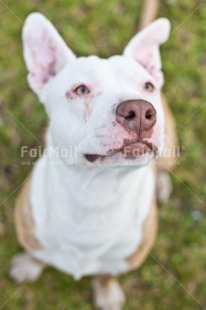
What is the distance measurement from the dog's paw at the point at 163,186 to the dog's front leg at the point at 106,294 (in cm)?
82

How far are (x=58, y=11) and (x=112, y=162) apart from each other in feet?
9.29

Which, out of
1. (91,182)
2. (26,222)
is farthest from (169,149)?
(91,182)

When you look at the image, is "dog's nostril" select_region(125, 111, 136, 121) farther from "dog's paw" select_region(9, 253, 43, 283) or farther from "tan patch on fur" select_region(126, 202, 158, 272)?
"dog's paw" select_region(9, 253, 43, 283)

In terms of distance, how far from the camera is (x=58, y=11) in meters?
4.46

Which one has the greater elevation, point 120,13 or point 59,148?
point 59,148

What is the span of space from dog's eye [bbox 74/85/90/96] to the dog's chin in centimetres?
33

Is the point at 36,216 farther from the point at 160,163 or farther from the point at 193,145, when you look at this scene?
the point at 193,145

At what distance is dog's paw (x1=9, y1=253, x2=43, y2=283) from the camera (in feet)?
11.9

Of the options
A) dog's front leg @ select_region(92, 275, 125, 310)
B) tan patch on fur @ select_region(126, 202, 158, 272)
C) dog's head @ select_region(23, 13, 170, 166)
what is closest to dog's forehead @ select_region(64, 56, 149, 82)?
dog's head @ select_region(23, 13, 170, 166)

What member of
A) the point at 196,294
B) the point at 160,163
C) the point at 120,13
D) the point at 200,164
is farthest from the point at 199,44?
the point at 196,294

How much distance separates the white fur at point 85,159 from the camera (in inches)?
80.0

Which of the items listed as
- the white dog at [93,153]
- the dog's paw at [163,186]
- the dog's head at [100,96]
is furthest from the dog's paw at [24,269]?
the dog's head at [100,96]

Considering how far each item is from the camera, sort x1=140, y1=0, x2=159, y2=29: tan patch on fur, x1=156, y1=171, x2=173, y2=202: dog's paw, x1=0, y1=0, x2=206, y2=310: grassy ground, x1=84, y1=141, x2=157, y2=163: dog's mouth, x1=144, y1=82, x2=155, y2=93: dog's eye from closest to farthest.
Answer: x1=84, y1=141, x2=157, y2=163: dog's mouth, x1=144, y1=82, x2=155, y2=93: dog's eye, x1=0, y1=0, x2=206, y2=310: grassy ground, x1=156, y1=171, x2=173, y2=202: dog's paw, x1=140, y1=0, x2=159, y2=29: tan patch on fur

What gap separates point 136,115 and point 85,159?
0.41m
